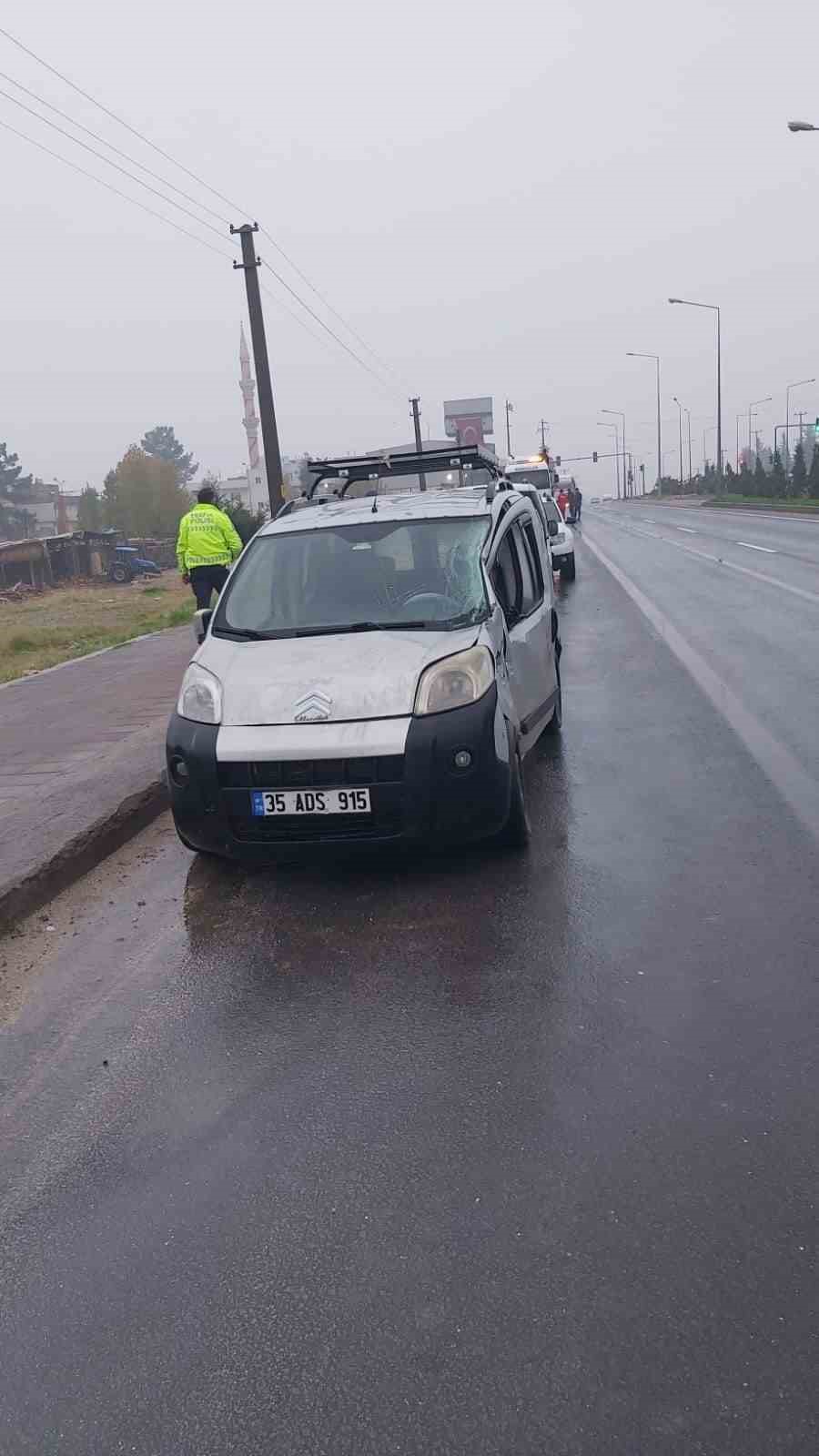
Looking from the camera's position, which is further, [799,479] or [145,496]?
[145,496]

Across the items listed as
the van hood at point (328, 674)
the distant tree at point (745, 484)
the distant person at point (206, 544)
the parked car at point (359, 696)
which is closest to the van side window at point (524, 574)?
the parked car at point (359, 696)

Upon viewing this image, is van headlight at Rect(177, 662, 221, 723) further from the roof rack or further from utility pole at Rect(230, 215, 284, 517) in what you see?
utility pole at Rect(230, 215, 284, 517)

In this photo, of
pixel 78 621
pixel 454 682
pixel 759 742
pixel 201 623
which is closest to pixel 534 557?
pixel 759 742

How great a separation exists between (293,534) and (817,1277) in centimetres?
506

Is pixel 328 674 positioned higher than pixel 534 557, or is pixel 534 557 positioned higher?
pixel 534 557

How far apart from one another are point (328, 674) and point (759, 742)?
357 cm

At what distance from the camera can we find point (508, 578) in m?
6.85

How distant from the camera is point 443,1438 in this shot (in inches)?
88.9

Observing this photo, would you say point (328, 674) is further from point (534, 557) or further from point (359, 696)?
point (534, 557)

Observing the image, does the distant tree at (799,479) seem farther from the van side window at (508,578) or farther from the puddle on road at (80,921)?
the puddle on road at (80,921)

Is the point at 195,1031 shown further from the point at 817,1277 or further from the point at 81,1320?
the point at 817,1277

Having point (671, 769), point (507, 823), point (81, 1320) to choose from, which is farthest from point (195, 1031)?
point (671, 769)

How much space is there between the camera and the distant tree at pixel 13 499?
114 m

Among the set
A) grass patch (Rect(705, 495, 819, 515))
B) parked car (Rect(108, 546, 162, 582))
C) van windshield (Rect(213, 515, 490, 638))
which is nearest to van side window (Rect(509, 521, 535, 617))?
van windshield (Rect(213, 515, 490, 638))
